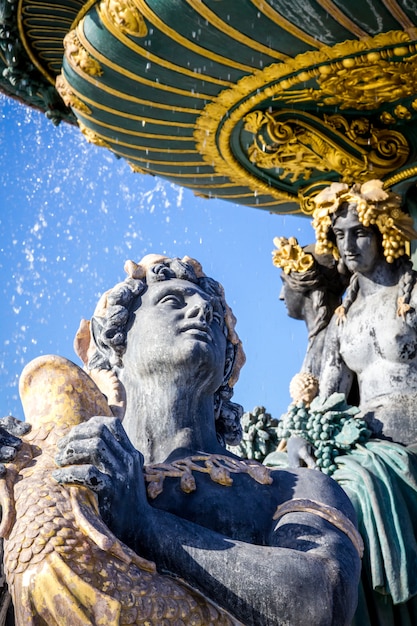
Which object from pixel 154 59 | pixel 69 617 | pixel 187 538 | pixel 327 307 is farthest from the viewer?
pixel 327 307

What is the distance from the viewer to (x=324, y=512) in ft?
14.9

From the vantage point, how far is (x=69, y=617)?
3.93 meters

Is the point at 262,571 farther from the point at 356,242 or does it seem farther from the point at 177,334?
the point at 356,242

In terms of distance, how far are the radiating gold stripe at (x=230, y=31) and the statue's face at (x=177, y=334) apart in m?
2.45

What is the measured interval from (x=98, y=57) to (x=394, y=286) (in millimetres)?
2366

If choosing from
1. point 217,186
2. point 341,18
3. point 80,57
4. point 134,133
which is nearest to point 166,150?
point 134,133

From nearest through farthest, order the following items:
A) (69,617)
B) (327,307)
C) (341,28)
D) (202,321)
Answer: (69,617)
(202,321)
(341,28)
(327,307)

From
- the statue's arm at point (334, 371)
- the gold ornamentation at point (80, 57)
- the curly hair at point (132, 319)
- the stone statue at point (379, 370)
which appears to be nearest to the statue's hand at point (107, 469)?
the curly hair at point (132, 319)

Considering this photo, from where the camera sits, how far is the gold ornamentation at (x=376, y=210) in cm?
855

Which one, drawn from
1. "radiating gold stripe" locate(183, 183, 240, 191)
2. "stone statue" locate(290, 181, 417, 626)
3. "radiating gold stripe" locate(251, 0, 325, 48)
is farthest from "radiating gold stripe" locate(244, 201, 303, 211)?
"radiating gold stripe" locate(251, 0, 325, 48)

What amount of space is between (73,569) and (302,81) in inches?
189

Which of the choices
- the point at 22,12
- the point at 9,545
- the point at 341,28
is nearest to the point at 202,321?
the point at 9,545

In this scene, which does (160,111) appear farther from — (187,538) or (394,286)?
(187,538)

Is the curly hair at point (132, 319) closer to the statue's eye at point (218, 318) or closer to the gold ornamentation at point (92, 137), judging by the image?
the statue's eye at point (218, 318)
